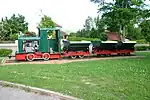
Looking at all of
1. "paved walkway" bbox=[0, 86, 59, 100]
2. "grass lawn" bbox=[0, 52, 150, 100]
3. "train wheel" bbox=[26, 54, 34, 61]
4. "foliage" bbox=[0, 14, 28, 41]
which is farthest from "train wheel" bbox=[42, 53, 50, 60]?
"foliage" bbox=[0, 14, 28, 41]

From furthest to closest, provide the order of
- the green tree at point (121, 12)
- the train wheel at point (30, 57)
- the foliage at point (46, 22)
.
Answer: the foliage at point (46, 22), the green tree at point (121, 12), the train wheel at point (30, 57)

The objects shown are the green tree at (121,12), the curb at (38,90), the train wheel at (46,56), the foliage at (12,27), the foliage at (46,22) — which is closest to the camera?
the curb at (38,90)

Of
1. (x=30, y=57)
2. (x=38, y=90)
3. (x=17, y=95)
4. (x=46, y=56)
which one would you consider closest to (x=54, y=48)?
(x=46, y=56)

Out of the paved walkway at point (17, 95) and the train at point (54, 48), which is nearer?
the paved walkway at point (17, 95)

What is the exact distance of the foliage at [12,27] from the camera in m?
62.3

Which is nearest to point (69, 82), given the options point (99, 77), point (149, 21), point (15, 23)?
point (99, 77)

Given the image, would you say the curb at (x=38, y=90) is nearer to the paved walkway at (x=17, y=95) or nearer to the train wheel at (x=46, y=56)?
the paved walkway at (x=17, y=95)

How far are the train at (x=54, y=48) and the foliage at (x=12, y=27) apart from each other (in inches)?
1116

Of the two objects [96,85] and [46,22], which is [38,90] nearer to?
[96,85]

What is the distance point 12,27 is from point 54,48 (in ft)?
158

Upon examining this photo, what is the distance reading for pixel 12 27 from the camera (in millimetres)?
73062

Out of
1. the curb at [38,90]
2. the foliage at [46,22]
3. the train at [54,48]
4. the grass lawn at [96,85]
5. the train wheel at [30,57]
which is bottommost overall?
the curb at [38,90]

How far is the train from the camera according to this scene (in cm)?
2547

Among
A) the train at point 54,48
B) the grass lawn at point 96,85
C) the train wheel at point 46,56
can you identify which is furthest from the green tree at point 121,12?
the grass lawn at point 96,85
